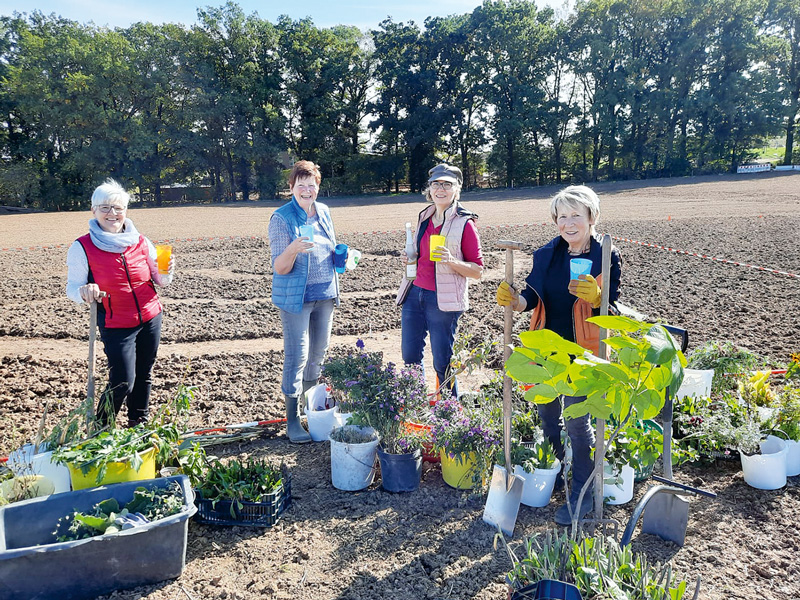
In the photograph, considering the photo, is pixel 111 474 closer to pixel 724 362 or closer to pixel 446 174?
pixel 446 174

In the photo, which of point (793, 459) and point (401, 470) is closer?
point (401, 470)

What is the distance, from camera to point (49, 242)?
1547 centimetres

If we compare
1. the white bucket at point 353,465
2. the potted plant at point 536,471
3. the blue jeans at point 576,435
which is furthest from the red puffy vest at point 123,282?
the blue jeans at point 576,435

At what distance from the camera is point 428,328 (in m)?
3.97

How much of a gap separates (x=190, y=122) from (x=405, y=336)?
121 feet

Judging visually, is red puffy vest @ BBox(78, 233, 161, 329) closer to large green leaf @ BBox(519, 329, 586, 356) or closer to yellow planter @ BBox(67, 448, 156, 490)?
yellow planter @ BBox(67, 448, 156, 490)

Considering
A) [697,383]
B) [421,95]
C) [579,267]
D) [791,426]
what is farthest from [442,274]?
[421,95]

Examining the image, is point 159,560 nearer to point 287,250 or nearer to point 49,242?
point 287,250

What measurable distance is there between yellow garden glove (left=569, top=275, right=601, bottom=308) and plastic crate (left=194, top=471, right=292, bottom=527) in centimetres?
183

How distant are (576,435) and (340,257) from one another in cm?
190

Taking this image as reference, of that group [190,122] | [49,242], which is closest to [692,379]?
[49,242]

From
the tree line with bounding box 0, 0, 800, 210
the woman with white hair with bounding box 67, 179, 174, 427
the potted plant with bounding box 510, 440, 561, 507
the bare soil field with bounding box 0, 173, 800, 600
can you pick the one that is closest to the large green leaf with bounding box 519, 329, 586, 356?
the bare soil field with bounding box 0, 173, 800, 600

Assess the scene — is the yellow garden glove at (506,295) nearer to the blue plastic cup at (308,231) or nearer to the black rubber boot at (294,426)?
the blue plastic cup at (308,231)

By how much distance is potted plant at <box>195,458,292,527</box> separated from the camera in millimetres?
2891
